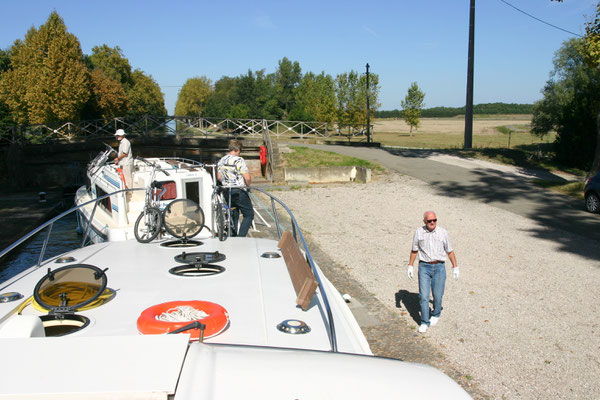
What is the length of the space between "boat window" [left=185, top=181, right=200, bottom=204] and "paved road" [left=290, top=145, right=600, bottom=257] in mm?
7753

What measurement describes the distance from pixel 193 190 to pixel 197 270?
4.53m

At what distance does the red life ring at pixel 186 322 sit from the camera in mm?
2906

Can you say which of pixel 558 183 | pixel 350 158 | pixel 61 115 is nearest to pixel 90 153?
pixel 61 115

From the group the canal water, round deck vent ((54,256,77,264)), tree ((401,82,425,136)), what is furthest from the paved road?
tree ((401,82,425,136))

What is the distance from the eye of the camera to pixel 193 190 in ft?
29.1

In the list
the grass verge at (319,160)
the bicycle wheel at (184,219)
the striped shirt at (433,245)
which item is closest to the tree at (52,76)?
the grass verge at (319,160)

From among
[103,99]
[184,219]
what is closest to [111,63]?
[103,99]

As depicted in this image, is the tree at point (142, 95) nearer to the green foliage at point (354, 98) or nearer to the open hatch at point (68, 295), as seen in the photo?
the green foliage at point (354, 98)

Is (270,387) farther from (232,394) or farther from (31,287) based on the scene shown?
(31,287)

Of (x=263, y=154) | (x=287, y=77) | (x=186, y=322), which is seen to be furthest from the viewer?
(x=287, y=77)

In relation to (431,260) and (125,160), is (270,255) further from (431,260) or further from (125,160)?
(125,160)

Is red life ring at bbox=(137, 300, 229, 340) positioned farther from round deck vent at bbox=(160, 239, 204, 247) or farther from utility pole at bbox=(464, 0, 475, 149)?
utility pole at bbox=(464, 0, 475, 149)

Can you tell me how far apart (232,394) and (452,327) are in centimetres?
515

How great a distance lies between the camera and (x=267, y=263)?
483 cm
